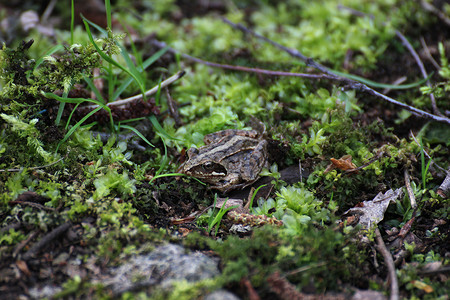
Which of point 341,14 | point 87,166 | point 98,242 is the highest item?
point 341,14

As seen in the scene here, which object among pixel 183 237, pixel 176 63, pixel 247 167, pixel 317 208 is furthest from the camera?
pixel 176 63

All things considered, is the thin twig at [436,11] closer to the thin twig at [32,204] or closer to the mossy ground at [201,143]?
the mossy ground at [201,143]

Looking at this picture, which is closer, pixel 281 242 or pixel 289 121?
pixel 281 242

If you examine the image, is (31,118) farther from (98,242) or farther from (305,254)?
(305,254)

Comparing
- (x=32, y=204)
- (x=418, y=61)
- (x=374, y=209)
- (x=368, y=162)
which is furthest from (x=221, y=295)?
(x=418, y=61)

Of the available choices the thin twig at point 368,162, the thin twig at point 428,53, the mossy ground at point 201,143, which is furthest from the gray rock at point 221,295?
the thin twig at point 428,53

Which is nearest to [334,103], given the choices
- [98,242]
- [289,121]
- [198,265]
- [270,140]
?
[289,121]

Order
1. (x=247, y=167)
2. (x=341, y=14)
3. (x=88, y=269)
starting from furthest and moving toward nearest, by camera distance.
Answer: (x=341, y=14) < (x=247, y=167) < (x=88, y=269)
